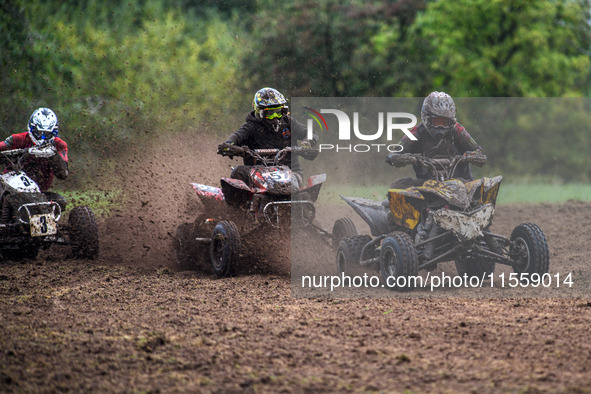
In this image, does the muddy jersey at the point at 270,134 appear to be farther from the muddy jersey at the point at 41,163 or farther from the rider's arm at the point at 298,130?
the muddy jersey at the point at 41,163

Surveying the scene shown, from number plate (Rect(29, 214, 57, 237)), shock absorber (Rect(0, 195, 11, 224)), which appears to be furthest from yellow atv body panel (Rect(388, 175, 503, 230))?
shock absorber (Rect(0, 195, 11, 224))

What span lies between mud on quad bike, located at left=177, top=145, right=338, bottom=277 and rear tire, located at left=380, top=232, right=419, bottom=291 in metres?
1.32

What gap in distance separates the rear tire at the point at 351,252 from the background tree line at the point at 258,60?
963 centimetres

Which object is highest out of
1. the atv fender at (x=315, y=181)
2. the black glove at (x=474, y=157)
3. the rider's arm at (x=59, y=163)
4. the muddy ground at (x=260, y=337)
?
the black glove at (x=474, y=157)

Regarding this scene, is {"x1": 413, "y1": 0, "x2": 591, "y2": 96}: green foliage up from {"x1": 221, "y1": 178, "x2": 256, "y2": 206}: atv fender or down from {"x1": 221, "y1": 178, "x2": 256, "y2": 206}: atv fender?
up

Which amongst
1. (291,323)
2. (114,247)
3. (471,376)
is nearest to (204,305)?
(291,323)

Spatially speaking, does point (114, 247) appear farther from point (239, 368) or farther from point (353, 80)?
point (353, 80)

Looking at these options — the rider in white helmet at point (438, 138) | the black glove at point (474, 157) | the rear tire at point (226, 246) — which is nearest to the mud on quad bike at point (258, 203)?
the rear tire at point (226, 246)

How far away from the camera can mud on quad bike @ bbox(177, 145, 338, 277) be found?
28.3 ft

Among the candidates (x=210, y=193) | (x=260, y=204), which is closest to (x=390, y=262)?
(x=260, y=204)

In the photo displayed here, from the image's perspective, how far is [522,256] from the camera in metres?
7.89

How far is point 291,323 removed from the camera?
6227 millimetres

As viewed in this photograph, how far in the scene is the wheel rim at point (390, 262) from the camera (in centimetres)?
773

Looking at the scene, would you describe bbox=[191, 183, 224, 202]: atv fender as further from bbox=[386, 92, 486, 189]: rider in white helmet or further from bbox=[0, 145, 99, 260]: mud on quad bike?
bbox=[386, 92, 486, 189]: rider in white helmet
